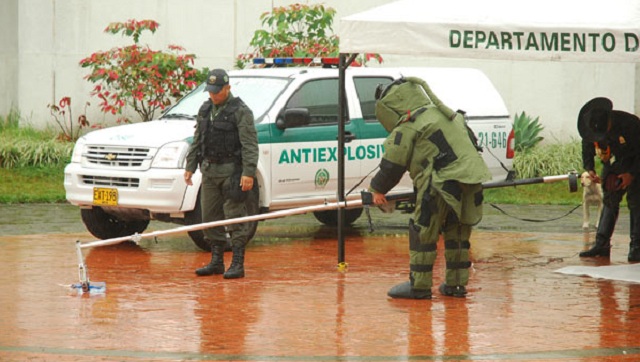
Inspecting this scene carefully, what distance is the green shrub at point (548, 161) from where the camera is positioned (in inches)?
848

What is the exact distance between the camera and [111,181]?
1380 centimetres

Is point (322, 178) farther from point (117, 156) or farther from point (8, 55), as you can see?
point (8, 55)

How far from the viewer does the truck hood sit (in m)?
13.7

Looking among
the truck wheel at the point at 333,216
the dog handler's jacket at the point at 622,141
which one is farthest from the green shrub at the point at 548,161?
the dog handler's jacket at the point at 622,141

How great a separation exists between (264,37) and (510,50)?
1016cm

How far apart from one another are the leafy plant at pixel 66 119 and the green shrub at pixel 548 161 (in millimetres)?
7562

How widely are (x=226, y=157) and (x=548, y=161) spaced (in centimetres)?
1082

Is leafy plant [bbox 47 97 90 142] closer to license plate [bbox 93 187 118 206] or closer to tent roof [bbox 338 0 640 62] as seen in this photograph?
license plate [bbox 93 187 118 206]

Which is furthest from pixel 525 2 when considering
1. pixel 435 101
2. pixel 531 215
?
pixel 531 215

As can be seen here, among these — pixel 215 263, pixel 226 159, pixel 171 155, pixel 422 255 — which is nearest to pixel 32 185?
pixel 171 155

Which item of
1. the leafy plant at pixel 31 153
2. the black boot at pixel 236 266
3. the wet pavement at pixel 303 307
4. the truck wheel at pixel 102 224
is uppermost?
the leafy plant at pixel 31 153

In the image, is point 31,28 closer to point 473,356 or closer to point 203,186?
point 203,186

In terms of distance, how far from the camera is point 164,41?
23.3 m

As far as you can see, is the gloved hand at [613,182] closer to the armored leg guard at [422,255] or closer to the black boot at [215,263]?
the armored leg guard at [422,255]
